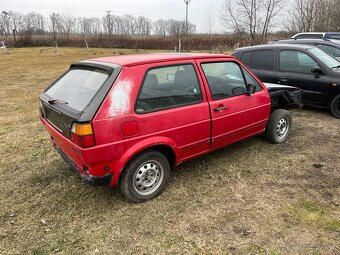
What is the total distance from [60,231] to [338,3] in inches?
1140

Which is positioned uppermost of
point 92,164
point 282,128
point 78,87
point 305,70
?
point 78,87

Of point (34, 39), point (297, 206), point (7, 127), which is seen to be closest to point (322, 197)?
point (297, 206)

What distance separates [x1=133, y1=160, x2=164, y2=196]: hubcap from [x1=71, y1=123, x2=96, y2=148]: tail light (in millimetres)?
704

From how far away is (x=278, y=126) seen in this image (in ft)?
16.6

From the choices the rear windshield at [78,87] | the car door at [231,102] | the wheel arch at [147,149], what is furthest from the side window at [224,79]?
the rear windshield at [78,87]

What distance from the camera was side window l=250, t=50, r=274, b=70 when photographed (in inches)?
286

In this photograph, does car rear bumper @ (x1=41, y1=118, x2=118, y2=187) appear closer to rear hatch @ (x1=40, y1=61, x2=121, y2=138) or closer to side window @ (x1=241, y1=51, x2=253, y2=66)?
rear hatch @ (x1=40, y1=61, x2=121, y2=138)

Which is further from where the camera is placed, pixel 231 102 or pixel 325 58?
pixel 325 58

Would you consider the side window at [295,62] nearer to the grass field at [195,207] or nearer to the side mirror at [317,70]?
the side mirror at [317,70]

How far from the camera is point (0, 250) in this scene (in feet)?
9.25

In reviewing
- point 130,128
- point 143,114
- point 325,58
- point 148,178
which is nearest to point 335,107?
point 325,58

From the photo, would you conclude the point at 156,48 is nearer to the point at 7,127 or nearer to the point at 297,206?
the point at 7,127

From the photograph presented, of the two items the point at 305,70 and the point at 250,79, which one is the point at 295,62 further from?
the point at 250,79

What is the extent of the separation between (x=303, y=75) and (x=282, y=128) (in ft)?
7.15
